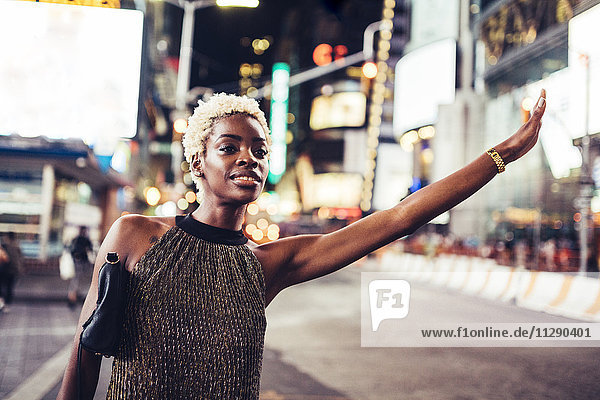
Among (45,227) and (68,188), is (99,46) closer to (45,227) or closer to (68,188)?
(45,227)

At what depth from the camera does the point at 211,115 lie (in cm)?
204

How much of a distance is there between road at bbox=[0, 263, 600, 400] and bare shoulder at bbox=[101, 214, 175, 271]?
4.72 metres

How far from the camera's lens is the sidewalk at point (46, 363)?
251 inches

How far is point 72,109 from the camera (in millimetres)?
15641

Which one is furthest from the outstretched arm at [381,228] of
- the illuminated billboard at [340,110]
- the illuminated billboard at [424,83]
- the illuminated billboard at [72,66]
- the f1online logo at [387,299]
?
the illuminated billboard at [340,110]

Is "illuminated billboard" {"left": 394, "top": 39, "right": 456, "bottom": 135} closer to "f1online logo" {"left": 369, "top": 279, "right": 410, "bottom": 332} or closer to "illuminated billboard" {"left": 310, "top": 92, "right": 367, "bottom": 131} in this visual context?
"illuminated billboard" {"left": 310, "top": 92, "right": 367, "bottom": 131}

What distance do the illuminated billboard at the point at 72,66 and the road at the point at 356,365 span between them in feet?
17.1

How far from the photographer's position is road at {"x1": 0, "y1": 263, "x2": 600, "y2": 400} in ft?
22.0

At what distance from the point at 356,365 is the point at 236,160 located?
6.62 meters

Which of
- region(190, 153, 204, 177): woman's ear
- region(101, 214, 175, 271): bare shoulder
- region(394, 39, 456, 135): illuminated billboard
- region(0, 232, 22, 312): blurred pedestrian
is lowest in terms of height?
region(0, 232, 22, 312): blurred pedestrian

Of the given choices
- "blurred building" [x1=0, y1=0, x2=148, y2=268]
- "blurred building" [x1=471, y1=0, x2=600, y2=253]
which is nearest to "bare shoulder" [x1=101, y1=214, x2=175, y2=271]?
"blurred building" [x1=0, y1=0, x2=148, y2=268]

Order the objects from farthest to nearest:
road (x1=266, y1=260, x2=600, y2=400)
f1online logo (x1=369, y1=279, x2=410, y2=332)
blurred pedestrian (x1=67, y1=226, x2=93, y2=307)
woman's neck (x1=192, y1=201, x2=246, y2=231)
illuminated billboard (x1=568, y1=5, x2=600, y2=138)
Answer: blurred pedestrian (x1=67, y1=226, x2=93, y2=307)
illuminated billboard (x1=568, y1=5, x2=600, y2=138)
road (x1=266, y1=260, x2=600, y2=400)
f1online logo (x1=369, y1=279, x2=410, y2=332)
woman's neck (x1=192, y1=201, x2=246, y2=231)

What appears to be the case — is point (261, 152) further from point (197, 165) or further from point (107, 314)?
point (107, 314)

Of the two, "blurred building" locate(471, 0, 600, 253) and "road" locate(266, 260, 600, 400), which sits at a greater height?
"blurred building" locate(471, 0, 600, 253)
